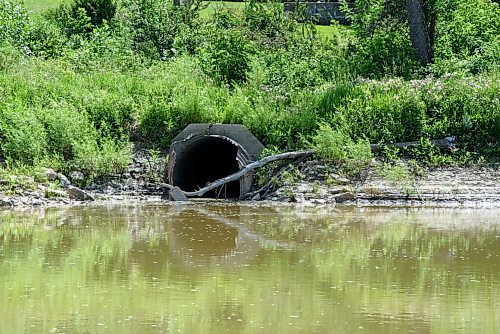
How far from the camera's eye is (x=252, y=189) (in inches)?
780

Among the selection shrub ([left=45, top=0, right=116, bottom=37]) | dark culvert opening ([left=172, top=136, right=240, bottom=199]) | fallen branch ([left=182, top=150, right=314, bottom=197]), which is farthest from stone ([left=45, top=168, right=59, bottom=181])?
shrub ([left=45, top=0, right=116, bottom=37])

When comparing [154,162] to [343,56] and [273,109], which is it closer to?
[273,109]

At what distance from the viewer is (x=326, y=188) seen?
1905 centimetres

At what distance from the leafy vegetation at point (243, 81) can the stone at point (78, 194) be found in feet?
3.69

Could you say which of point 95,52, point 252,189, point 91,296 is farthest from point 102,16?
point 91,296

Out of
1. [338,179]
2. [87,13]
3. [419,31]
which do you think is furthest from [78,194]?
[87,13]

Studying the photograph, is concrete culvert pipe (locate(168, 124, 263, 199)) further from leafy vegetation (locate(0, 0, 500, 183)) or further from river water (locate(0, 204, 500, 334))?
river water (locate(0, 204, 500, 334))

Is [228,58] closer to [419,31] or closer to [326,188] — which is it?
[419,31]

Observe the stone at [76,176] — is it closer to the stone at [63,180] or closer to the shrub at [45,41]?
the stone at [63,180]

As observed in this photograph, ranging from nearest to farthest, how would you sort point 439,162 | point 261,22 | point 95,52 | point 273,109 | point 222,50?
point 439,162 < point 273,109 < point 222,50 < point 95,52 < point 261,22

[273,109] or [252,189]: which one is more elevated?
[273,109]

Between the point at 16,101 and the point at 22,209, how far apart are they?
4.99m

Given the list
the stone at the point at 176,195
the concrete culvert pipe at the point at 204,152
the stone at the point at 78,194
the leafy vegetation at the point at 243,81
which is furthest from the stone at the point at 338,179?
the stone at the point at 78,194

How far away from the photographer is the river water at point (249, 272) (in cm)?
844
